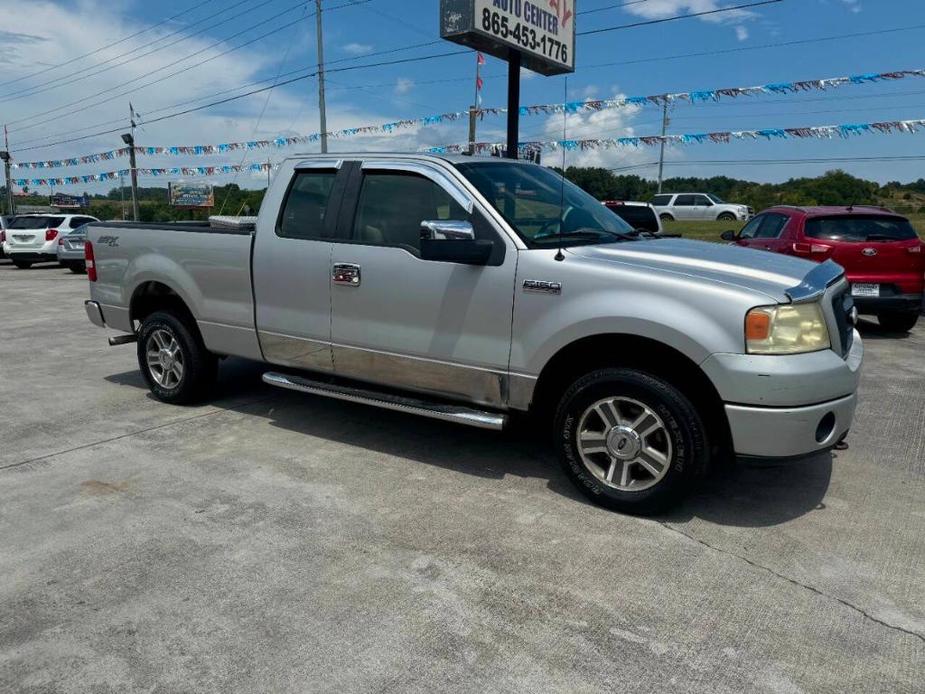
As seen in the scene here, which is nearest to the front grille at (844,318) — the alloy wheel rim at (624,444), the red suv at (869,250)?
the alloy wheel rim at (624,444)

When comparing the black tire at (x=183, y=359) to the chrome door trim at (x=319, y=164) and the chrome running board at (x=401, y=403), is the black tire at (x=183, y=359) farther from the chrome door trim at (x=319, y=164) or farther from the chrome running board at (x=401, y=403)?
the chrome door trim at (x=319, y=164)

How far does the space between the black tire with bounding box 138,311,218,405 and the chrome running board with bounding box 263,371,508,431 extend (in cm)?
93

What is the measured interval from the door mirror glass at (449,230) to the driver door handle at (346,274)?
804 millimetres

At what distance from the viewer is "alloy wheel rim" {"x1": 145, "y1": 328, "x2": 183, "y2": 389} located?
5977 millimetres

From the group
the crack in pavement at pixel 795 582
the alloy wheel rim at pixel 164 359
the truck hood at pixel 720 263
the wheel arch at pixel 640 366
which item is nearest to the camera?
the crack in pavement at pixel 795 582

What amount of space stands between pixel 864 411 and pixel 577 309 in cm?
332

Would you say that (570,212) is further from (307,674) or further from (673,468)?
(307,674)

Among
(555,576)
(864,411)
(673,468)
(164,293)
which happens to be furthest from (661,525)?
(164,293)

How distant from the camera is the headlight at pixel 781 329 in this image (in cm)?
348

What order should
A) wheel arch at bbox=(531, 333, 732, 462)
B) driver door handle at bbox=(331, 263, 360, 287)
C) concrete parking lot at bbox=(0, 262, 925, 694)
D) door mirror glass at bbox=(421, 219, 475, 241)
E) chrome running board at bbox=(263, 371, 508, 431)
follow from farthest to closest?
driver door handle at bbox=(331, 263, 360, 287) → chrome running board at bbox=(263, 371, 508, 431) → door mirror glass at bbox=(421, 219, 475, 241) → wheel arch at bbox=(531, 333, 732, 462) → concrete parking lot at bbox=(0, 262, 925, 694)

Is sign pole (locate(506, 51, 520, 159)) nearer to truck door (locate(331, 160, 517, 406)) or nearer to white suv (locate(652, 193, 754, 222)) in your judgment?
truck door (locate(331, 160, 517, 406))

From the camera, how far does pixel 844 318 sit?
161 inches

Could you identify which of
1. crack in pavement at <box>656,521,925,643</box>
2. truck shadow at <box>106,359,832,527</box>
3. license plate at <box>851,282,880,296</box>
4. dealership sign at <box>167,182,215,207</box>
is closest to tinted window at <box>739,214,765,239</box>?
license plate at <box>851,282,880,296</box>

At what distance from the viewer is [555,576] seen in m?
A: 3.29
